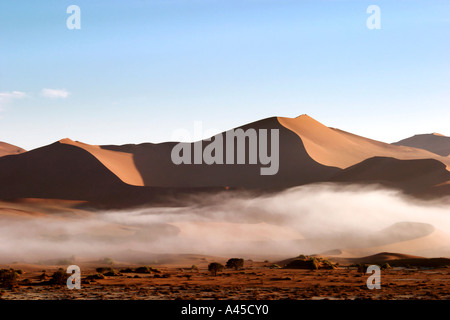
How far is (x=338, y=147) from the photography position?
482 feet

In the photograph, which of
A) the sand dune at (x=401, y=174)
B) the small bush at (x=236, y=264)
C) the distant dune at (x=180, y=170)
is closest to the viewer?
the small bush at (x=236, y=264)

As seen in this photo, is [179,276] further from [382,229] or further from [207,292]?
[382,229]

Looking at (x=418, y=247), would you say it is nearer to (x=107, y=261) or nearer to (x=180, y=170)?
(x=107, y=261)

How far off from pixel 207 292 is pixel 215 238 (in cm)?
4874

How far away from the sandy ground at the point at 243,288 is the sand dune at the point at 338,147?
86154 mm

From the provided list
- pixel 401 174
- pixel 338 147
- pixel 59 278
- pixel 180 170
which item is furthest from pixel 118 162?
pixel 59 278

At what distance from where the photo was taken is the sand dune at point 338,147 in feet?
446

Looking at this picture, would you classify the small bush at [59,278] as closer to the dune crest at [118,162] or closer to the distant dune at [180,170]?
the distant dune at [180,170]

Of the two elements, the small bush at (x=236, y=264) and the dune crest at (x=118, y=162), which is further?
the dune crest at (x=118, y=162)

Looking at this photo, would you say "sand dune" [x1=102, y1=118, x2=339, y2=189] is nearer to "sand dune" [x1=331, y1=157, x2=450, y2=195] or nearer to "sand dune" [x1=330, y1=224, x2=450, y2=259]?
"sand dune" [x1=331, y1=157, x2=450, y2=195]

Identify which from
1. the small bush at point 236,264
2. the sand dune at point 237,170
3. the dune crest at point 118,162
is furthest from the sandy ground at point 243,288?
the dune crest at point 118,162

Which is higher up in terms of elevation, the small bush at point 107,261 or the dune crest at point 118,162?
the dune crest at point 118,162

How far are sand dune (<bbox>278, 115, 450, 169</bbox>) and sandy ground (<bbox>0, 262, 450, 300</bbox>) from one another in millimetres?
86154

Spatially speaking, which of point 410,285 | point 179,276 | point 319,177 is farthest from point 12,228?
point 319,177
